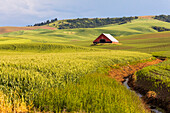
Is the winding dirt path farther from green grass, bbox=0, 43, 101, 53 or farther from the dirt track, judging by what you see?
green grass, bbox=0, 43, 101, 53

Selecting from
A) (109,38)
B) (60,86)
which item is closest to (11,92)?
(60,86)

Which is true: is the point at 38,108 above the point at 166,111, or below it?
above

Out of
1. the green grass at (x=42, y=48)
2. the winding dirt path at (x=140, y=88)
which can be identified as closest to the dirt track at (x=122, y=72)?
the winding dirt path at (x=140, y=88)

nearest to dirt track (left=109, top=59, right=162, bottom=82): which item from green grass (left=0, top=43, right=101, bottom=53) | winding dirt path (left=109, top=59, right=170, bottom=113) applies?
winding dirt path (left=109, top=59, right=170, bottom=113)

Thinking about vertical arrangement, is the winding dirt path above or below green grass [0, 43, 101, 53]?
below

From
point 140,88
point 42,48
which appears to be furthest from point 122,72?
point 42,48

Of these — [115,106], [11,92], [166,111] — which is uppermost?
[11,92]

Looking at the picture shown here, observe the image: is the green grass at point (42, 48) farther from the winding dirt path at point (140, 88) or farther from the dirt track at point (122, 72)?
the winding dirt path at point (140, 88)

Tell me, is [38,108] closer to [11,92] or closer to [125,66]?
[11,92]

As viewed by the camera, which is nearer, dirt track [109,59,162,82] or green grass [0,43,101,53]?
dirt track [109,59,162,82]

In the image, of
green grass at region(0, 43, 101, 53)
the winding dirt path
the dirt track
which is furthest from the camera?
green grass at region(0, 43, 101, 53)

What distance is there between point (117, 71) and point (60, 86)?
15452mm

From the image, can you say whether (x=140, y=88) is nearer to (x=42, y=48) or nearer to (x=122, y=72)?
(x=122, y=72)

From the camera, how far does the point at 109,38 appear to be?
95.5m
